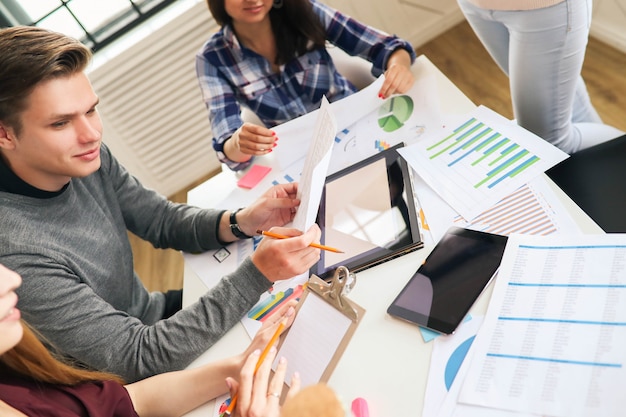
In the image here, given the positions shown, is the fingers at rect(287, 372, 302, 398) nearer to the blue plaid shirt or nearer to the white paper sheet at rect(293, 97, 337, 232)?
the white paper sheet at rect(293, 97, 337, 232)

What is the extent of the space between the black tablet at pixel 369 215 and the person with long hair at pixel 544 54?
362 millimetres

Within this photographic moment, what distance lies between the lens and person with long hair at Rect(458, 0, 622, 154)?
1.08m

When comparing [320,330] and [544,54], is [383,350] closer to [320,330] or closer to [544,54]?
[320,330]

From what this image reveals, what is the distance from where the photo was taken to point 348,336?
81cm

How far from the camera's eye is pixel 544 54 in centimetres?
113

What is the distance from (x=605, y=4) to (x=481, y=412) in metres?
2.15

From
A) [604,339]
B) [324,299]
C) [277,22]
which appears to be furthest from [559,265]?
[277,22]

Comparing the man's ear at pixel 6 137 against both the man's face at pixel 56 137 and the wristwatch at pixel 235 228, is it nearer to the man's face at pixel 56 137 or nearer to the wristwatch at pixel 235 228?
the man's face at pixel 56 137

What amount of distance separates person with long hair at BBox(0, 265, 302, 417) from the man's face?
33cm

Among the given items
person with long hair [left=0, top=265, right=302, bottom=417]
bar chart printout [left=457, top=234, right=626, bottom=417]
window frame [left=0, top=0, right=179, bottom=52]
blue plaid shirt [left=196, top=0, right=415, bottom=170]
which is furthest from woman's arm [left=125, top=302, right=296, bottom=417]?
window frame [left=0, top=0, right=179, bottom=52]

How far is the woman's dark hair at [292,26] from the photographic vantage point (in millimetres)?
1433

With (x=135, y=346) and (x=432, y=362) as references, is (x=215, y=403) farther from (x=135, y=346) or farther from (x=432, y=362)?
(x=432, y=362)

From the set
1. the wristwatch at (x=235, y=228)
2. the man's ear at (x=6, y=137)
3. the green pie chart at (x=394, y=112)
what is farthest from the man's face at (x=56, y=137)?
the green pie chart at (x=394, y=112)

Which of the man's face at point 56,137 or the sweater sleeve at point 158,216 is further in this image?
the sweater sleeve at point 158,216
